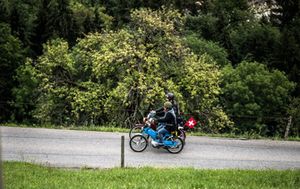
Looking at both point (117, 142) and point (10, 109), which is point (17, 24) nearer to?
point (10, 109)

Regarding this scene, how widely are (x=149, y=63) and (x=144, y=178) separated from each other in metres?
16.5

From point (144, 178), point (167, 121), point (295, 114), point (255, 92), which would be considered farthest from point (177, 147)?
point (255, 92)

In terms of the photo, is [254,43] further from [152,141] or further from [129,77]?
[152,141]


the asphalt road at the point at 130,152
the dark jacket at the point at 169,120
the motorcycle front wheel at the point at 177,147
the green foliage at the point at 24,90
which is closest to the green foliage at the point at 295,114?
the asphalt road at the point at 130,152

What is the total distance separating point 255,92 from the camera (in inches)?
1657

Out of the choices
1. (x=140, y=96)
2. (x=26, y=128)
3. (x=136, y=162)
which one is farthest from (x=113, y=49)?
(x=136, y=162)

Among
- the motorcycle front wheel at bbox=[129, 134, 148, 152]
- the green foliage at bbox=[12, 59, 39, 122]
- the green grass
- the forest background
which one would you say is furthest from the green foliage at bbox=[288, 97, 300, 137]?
the green grass

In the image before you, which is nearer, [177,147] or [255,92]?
[177,147]

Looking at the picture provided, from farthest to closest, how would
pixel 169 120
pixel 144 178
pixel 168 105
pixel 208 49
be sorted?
pixel 208 49 < pixel 169 120 < pixel 168 105 < pixel 144 178

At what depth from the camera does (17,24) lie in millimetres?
51469

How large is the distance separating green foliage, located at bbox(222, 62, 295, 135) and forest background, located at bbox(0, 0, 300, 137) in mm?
103

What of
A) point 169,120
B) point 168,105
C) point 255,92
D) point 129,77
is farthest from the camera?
point 255,92

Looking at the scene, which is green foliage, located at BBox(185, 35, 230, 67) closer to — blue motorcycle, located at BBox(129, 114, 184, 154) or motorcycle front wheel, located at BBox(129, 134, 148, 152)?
blue motorcycle, located at BBox(129, 114, 184, 154)

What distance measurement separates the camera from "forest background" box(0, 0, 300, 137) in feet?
87.7
